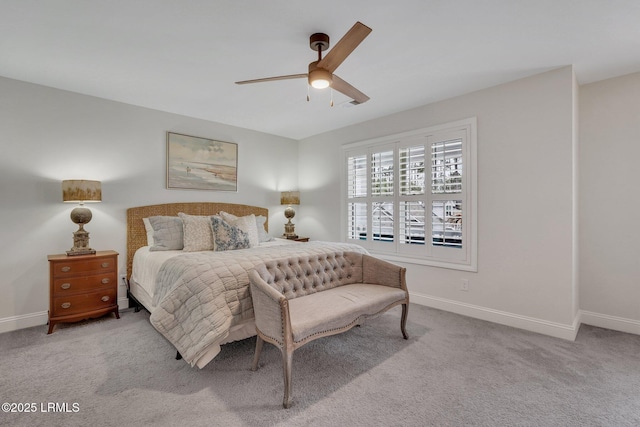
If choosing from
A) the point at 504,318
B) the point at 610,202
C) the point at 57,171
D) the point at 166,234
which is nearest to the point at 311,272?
the point at 166,234

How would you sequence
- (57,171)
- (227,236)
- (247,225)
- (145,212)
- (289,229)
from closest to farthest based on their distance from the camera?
(57,171)
(227,236)
(247,225)
(145,212)
(289,229)

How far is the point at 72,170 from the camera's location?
3.34 meters

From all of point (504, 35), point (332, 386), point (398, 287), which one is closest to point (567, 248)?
point (398, 287)

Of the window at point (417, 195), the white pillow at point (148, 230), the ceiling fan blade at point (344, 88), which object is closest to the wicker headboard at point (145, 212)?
the white pillow at point (148, 230)

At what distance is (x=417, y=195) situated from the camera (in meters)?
3.80

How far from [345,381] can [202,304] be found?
1177mm

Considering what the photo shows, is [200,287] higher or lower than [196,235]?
lower

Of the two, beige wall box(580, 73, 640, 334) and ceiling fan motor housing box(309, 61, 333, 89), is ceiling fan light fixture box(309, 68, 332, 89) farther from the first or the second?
beige wall box(580, 73, 640, 334)

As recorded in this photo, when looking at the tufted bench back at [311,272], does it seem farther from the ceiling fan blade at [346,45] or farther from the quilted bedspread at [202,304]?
the ceiling fan blade at [346,45]

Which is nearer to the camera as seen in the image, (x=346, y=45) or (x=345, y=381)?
(x=346, y=45)

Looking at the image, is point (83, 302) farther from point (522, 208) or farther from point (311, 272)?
point (522, 208)

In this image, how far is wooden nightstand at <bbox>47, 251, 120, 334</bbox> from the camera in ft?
9.52

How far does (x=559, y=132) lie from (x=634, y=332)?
212cm

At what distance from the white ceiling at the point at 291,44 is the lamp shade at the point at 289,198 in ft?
6.29
